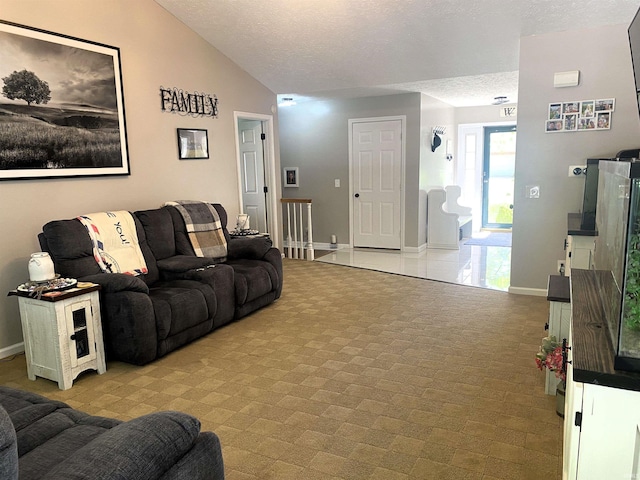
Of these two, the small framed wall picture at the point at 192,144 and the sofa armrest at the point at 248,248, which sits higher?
the small framed wall picture at the point at 192,144

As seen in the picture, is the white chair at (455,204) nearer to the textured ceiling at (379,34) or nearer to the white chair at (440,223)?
the white chair at (440,223)

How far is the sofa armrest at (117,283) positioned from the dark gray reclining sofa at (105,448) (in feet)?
4.69

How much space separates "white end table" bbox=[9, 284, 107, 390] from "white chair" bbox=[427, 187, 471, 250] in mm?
5538

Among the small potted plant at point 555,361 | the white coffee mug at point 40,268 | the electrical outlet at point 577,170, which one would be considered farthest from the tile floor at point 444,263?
the white coffee mug at point 40,268

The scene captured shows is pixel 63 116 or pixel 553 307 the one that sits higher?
pixel 63 116

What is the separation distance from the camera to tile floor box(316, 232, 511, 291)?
5488mm

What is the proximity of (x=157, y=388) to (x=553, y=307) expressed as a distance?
96.1 inches

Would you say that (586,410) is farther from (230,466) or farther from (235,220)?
(235,220)

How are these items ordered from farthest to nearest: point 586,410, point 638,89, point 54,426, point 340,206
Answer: point 340,206, point 638,89, point 54,426, point 586,410

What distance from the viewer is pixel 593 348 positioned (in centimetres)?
119

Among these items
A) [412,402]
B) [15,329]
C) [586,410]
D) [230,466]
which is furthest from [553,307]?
[15,329]

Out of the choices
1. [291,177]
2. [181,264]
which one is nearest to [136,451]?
[181,264]

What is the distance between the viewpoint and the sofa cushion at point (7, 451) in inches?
36.9

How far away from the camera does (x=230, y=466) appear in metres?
2.10
